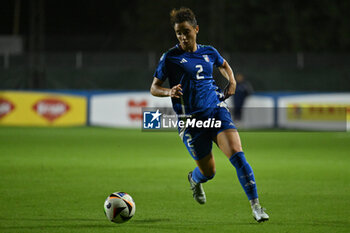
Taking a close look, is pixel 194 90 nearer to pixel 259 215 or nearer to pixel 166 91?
pixel 166 91

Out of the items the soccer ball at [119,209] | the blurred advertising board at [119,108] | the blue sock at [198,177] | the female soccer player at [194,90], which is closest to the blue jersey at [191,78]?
the female soccer player at [194,90]

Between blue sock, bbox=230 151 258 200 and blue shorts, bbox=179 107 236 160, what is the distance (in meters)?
0.36

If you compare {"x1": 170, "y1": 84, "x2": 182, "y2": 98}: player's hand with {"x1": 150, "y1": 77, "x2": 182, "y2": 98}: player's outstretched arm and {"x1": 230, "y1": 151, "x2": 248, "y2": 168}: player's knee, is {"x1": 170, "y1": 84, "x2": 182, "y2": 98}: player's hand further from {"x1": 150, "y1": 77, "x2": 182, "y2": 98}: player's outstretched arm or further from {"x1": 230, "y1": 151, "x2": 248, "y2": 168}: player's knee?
{"x1": 230, "y1": 151, "x2": 248, "y2": 168}: player's knee

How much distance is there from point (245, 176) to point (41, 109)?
707 inches

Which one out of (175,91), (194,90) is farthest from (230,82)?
(175,91)

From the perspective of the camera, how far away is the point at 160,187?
1010 centimetres

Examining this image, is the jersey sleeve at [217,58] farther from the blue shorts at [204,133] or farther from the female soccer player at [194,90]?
the blue shorts at [204,133]

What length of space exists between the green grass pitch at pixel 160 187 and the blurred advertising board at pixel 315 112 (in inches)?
155

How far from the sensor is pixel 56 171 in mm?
11938

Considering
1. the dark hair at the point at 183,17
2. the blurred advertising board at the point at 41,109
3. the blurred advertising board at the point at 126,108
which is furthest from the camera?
the blurred advertising board at the point at 41,109

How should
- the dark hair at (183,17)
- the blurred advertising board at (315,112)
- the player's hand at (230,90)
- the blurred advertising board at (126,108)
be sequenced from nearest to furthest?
the dark hair at (183,17) → the player's hand at (230,90) → the blurred advertising board at (315,112) → the blurred advertising board at (126,108)

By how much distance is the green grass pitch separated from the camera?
7305 mm

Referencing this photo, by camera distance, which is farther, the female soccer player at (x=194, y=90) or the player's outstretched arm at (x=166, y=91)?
the female soccer player at (x=194, y=90)

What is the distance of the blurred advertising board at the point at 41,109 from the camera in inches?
951
